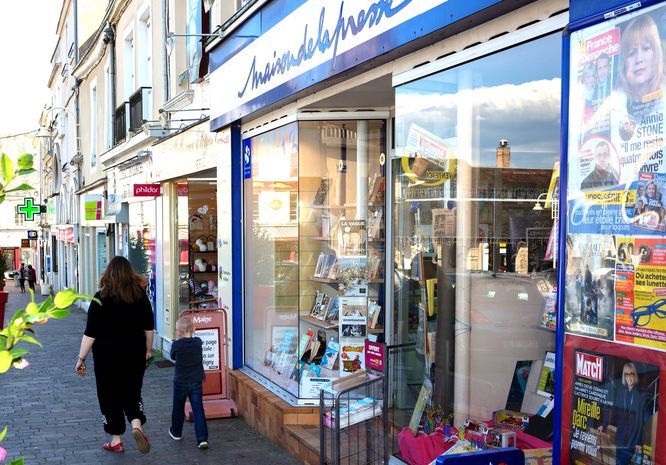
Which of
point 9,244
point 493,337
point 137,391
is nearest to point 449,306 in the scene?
point 493,337

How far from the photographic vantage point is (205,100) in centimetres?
1055

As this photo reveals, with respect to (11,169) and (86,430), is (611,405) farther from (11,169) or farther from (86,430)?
(86,430)

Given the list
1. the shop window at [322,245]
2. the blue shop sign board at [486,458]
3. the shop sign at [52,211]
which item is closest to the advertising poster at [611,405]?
the blue shop sign board at [486,458]

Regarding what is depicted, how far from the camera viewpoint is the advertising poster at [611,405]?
3010 mm

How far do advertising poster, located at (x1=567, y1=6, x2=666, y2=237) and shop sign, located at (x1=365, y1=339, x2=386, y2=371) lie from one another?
254 centimetres

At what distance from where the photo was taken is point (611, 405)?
10.5 ft

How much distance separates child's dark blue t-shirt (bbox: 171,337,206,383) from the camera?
714 centimetres

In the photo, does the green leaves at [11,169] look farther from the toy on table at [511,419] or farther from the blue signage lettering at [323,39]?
the toy on table at [511,419]

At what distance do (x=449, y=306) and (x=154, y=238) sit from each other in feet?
32.2

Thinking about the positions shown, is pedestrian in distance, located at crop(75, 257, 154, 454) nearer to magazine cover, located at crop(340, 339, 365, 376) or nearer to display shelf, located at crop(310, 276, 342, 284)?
display shelf, located at crop(310, 276, 342, 284)

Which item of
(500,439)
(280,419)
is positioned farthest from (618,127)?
(280,419)

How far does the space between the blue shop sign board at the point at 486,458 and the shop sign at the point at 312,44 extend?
2253 mm

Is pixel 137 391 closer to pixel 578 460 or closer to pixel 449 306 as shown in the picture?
pixel 449 306

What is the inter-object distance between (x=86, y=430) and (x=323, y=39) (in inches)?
186
